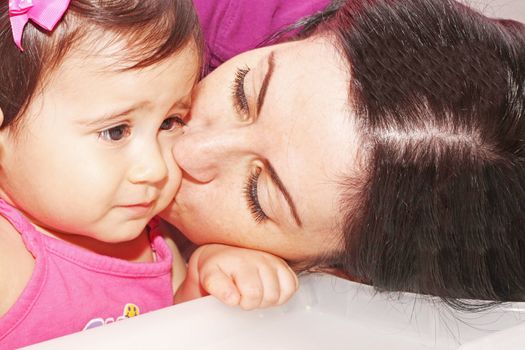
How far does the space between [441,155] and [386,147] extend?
2.6 inches

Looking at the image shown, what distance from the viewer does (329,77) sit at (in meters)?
0.95

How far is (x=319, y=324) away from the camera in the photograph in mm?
1024

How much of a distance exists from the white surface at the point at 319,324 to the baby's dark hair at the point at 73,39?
26cm

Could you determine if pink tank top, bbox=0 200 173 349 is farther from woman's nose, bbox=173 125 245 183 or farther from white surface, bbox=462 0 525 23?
white surface, bbox=462 0 525 23

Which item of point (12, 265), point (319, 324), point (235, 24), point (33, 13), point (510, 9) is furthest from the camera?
point (510, 9)

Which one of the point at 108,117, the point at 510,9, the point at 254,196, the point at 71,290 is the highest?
the point at 510,9

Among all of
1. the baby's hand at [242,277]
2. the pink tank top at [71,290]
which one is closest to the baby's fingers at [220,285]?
the baby's hand at [242,277]

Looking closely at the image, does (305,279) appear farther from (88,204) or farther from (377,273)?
(88,204)

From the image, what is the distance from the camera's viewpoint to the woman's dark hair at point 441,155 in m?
0.92

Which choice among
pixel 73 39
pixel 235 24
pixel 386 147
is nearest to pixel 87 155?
pixel 73 39

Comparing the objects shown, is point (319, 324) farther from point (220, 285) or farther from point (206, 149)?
point (206, 149)

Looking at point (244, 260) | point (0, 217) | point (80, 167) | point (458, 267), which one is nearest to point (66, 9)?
point (80, 167)

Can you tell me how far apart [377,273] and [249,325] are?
0.17 meters

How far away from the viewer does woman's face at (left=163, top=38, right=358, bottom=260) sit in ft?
3.08
